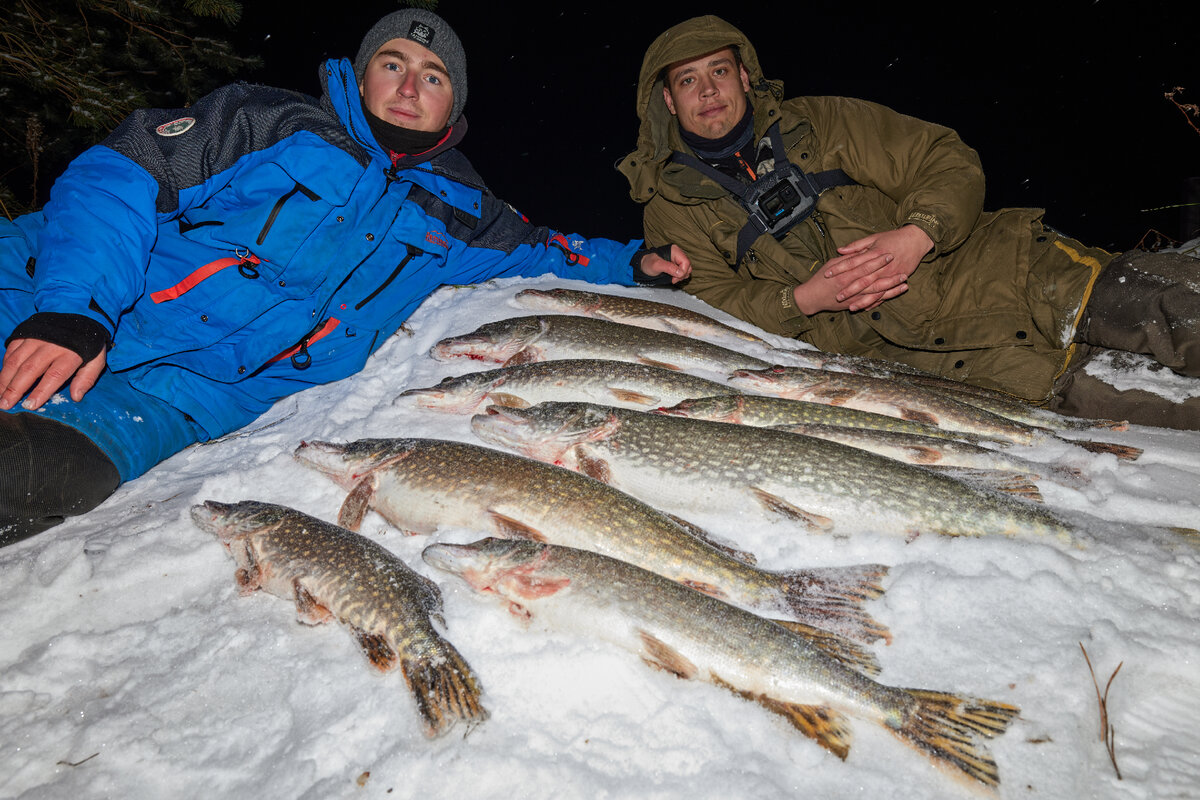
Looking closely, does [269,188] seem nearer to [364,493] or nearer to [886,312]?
[364,493]

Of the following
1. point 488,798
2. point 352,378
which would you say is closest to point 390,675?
point 488,798

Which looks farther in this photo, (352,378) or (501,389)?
(352,378)

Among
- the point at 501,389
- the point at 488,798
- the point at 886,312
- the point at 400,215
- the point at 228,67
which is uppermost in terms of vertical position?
the point at 228,67

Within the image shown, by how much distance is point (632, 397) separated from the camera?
3.09 metres

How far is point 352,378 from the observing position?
3676 mm

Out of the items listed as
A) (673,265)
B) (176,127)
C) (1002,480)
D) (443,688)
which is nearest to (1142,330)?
(1002,480)

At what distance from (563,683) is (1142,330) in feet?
13.1

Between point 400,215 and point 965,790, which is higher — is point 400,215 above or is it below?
above

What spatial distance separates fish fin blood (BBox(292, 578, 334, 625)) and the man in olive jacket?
3602mm

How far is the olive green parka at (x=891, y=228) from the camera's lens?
3637mm

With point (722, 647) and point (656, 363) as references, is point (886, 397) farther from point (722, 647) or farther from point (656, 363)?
point (722, 647)

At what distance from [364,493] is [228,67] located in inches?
230

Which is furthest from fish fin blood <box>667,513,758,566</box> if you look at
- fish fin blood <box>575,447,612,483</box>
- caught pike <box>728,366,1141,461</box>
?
caught pike <box>728,366,1141,461</box>

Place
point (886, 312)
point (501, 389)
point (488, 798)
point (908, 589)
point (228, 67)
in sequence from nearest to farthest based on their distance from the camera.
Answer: point (488, 798) < point (908, 589) < point (501, 389) < point (886, 312) < point (228, 67)
